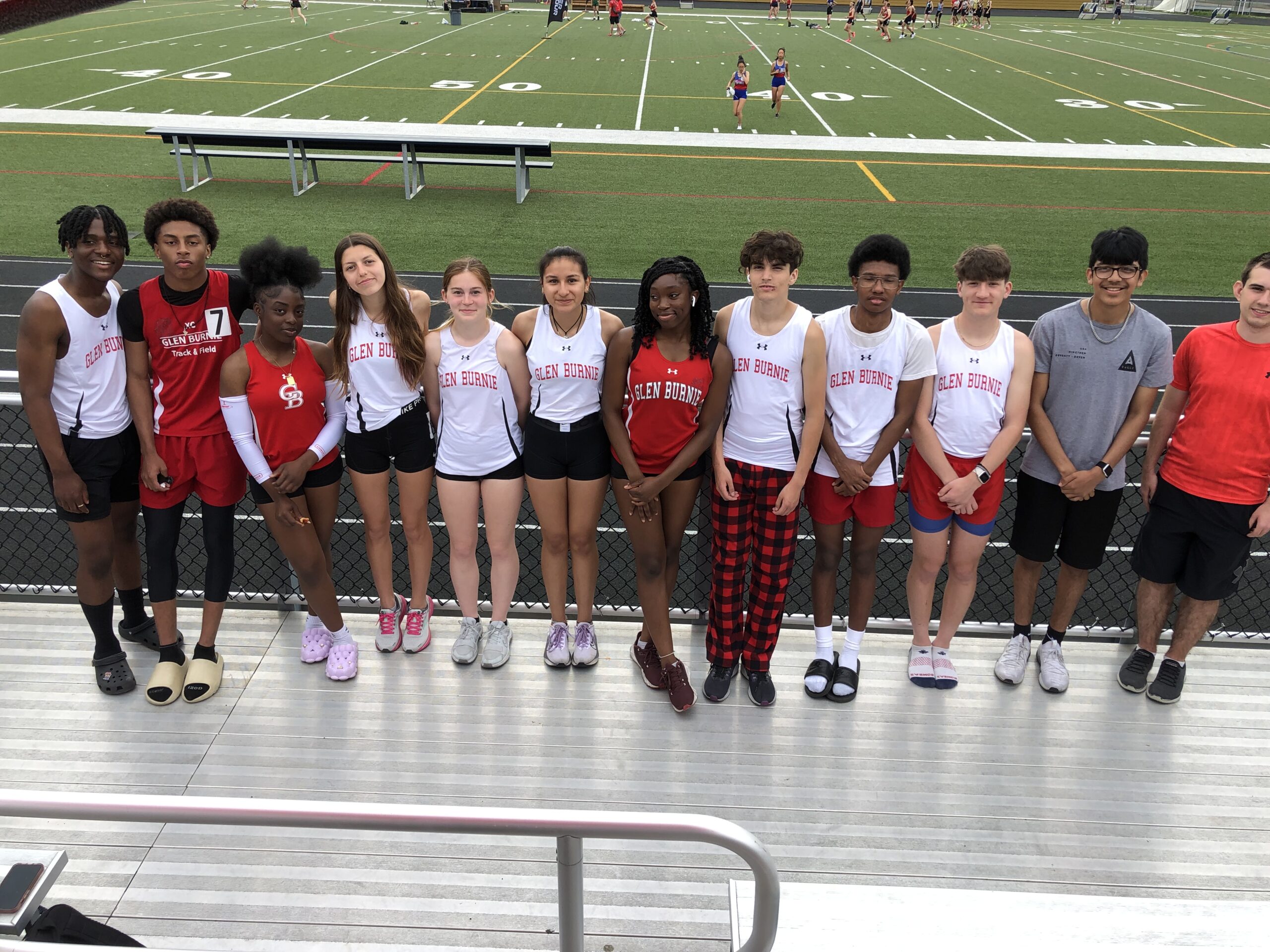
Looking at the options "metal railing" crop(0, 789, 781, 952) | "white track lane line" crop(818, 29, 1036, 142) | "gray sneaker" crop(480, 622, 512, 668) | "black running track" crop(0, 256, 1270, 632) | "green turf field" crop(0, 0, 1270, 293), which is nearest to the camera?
"metal railing" crop(0, 789, 781, 952)

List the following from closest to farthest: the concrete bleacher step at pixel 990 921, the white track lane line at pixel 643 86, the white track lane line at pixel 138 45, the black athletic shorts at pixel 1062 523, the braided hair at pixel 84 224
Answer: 1. the concrete bleacher step at pixel 990 921
2. the braided hair at pixel 84 224
3. the black athletic shorts at pixel 1062 523
4. the white track lane line at pixel 643 86
5. the white track lane line at pixel 138 45

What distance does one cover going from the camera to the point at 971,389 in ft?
12.1

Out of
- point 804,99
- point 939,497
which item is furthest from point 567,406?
point 804,99

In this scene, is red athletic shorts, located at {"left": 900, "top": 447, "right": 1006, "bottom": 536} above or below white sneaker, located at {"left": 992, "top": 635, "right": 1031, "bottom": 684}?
above

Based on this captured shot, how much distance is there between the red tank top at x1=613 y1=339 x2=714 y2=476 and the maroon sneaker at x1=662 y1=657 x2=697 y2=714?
2.97 ft

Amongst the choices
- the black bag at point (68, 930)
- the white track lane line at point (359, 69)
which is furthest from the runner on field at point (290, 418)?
the white track lane line at point (359, 69)

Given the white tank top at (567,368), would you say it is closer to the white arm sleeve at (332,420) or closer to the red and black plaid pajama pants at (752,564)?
the red and black plaid pajama pants at (752,564)

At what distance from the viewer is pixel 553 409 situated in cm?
379

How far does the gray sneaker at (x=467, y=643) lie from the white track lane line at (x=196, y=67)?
23477mm

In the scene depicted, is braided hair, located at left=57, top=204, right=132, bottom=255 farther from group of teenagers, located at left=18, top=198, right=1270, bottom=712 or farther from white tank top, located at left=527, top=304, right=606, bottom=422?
white tank top, located at left=527, top=304, right=606, bottom=422

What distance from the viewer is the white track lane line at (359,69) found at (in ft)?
72.7

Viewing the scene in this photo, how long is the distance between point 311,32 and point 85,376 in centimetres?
3881

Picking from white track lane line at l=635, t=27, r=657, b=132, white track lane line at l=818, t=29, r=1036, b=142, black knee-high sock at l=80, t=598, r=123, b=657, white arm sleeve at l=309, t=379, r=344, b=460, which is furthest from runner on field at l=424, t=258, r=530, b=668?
white track lane line at l=818, t=29, r=1036, b=142

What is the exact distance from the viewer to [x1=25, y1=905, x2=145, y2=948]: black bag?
215 centimetres
